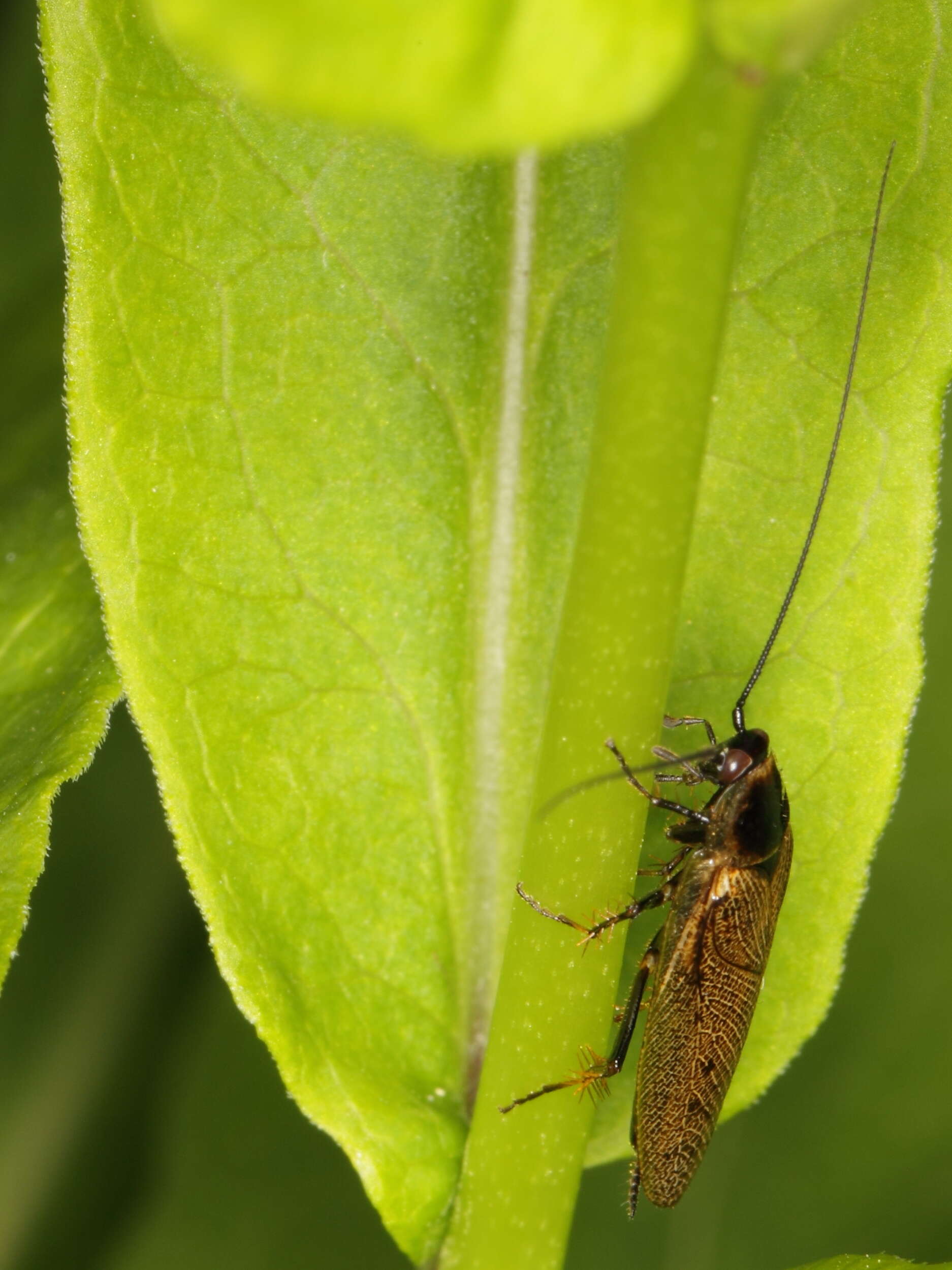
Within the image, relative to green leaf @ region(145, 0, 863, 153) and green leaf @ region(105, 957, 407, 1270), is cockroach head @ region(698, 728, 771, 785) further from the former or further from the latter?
green leaf @ region(145, 0, 863, 153)

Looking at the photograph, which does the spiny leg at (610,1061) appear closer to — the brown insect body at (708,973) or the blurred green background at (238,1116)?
the brown insect body at (708,973)

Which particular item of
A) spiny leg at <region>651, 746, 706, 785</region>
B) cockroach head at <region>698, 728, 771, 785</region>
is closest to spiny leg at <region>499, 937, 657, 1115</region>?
spiny leg at <region>651, 746, 706, 785</region>

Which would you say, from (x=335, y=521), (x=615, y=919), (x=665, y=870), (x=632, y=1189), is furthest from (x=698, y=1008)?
(x=335, y=521)

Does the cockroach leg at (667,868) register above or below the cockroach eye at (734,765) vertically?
below

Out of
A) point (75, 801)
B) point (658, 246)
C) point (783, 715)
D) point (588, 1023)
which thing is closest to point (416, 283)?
point (658, 246)

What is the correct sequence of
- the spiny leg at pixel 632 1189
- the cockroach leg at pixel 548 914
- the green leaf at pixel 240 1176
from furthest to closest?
the green leaf at pixel 240 1176
the spiny leg at pixel 632 1189
the cockroach leg at pixel 548 914

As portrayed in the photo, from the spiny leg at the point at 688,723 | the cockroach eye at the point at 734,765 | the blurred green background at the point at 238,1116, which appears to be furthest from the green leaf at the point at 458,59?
the blurred green background at the point at 238,1116

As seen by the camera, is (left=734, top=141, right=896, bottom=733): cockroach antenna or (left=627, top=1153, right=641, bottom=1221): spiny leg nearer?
(left=734, top=141, right=896, bottom=733): cockroach antenna
